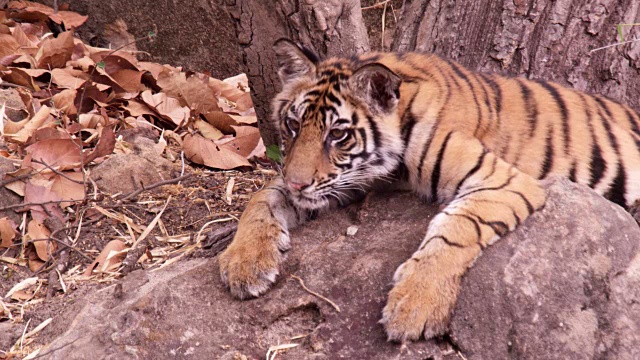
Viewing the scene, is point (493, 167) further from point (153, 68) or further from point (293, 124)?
point (153, 68)

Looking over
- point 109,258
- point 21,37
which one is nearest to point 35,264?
point 109,258

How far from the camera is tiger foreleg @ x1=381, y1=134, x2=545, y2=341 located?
241 cm

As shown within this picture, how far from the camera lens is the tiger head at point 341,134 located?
9.51ft

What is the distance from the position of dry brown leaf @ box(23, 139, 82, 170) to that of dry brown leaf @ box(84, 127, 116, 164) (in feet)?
0.21

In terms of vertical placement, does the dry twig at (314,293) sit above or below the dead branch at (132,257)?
above

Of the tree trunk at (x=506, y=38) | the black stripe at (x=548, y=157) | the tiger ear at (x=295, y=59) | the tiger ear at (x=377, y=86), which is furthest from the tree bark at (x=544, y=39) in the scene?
the tiger ear at (x=377, y=86)

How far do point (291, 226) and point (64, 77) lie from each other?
2247 millimetres

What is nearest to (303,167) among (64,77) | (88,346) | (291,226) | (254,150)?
(291,226)

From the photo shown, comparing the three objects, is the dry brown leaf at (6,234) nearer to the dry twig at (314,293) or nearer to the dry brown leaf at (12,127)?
the dry brown leaf at (12,127)

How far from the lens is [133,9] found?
225 inches

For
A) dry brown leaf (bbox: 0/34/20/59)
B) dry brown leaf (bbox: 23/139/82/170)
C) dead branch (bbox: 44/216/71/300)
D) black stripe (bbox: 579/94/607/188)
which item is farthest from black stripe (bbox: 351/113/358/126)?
dry brown leaf (bbox: 0/34/20/59)

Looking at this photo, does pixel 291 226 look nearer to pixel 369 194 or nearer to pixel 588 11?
pixel 369 194

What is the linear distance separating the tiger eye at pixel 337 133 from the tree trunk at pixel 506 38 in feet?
2.93

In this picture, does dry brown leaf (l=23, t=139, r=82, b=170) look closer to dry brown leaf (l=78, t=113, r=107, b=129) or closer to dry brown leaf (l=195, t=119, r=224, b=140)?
dry brown leaf (l=78, t=113, r=107, b=129)
